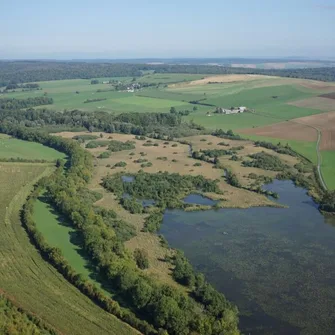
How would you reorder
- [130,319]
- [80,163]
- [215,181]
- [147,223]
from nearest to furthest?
1. [130,319]
2. [147,223]
3. [215,181]
4. [80,163]

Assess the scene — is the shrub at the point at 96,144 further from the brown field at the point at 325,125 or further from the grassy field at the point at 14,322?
the grassy field at the point at 14,322

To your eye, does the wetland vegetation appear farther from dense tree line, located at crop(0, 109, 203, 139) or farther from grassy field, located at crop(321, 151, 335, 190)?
grassy field, located at crop(321, 151, 335, 190)

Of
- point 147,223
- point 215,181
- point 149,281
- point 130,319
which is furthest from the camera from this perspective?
point 215,181

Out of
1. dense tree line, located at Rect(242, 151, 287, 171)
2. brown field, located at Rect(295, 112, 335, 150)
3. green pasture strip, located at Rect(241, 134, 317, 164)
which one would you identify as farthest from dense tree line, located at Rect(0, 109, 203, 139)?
brown field, located at Rect(295, 112, 335, 150)

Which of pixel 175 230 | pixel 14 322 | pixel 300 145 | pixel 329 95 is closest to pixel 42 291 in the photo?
pixel 14 322

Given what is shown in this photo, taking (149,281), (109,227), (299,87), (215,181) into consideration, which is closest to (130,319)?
(149,281)

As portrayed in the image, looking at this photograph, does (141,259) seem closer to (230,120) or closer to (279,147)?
(279,147)

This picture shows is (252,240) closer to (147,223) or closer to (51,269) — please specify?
(147,223)

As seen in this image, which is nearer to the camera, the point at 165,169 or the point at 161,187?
the point at 161,187
